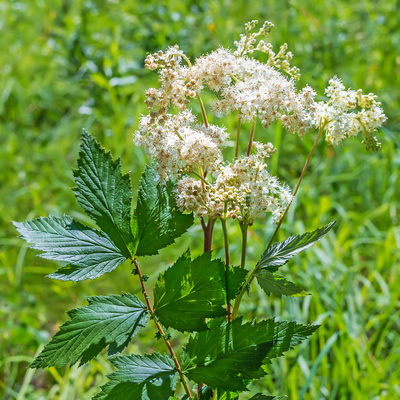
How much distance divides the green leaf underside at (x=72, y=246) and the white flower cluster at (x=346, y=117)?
13.3 inches

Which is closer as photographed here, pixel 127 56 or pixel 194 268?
pixel 194 268

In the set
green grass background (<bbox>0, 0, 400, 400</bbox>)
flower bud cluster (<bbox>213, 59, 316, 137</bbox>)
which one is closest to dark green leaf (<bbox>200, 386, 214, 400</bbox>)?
flower bud cluster (<bbox>213, 59, 316, 137</bbox>)

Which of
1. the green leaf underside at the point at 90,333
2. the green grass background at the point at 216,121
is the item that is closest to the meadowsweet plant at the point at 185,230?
the green leaf underside at the point at 90,333

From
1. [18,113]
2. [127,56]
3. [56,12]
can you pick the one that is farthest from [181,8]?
[18,113]

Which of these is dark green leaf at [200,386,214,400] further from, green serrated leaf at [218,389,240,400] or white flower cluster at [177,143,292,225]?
white flower cluster at [177,143,292,225]

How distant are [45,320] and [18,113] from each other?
64.6 inches

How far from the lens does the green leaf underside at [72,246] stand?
1.64ft

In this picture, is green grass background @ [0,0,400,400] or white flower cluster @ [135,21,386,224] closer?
white flower cluster @ [135,21,386,224]

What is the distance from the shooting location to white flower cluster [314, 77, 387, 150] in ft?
1.72

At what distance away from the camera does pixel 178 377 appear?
0.53 metres

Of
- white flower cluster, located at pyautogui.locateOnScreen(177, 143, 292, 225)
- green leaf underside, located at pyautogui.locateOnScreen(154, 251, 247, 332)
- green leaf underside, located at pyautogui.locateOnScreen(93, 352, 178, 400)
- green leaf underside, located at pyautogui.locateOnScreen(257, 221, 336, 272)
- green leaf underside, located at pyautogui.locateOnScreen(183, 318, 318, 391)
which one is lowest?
green leaf underside, located at pyautogui.locateOnScreen(93, 352, 178, 400)

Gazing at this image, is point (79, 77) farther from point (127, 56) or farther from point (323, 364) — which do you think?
point (323, 364)

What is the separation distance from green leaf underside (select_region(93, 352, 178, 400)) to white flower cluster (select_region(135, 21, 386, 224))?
213 millimetres

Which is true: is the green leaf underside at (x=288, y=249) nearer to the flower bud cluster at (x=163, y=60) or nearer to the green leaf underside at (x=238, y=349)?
the green leaf underside at (x=238, y=349)
